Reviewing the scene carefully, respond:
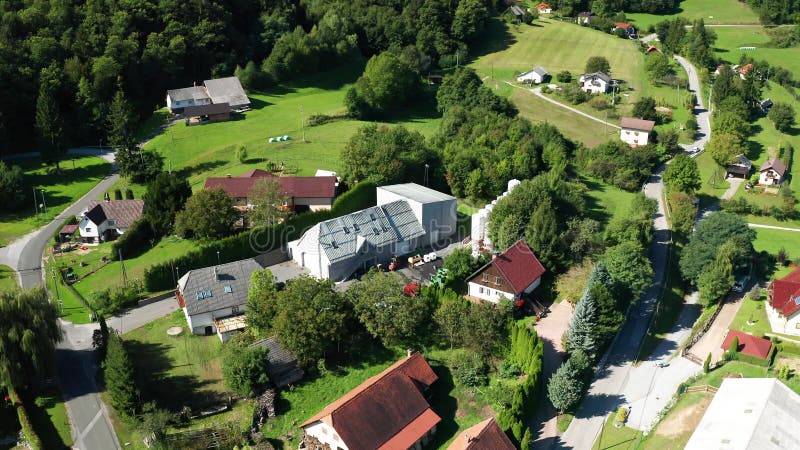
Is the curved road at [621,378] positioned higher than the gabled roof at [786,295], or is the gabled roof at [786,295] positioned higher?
the gabled roof at [786,295]

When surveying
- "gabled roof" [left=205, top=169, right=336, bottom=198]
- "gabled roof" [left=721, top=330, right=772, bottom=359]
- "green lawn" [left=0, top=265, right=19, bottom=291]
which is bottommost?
"gabled roof" [left=721, top=330, right=772, bottom=359]

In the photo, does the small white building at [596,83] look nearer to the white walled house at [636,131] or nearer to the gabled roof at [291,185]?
the white walled house at [636,131]

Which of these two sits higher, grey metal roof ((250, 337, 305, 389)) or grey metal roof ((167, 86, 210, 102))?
grey metal roof ((167, 86, 210, 102))

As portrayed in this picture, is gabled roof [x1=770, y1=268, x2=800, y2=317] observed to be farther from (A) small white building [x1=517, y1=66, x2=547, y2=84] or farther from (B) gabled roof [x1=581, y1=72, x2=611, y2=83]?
(A) small white building [x1=517, y1=66, x2=547, y2=84]

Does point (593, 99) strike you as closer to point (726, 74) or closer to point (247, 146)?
point (726, 74)

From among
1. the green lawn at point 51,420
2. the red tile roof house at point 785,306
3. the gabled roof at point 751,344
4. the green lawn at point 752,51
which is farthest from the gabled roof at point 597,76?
the green lawn at point 51,420

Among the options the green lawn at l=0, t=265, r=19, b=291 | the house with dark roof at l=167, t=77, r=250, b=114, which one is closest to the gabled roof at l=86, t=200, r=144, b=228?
the green lawn at l=0, t=265, r=19, b=291
